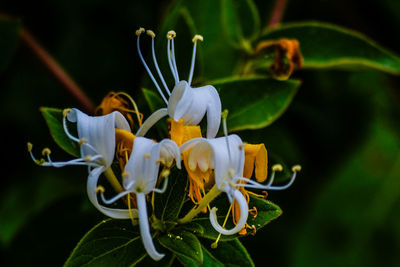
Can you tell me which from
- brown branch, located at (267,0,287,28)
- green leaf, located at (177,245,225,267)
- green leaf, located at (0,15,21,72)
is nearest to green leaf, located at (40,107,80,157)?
green leaf, located at (177,245,225,267)

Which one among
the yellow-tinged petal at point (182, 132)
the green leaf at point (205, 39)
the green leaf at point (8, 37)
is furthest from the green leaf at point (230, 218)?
the green leaf at point (8, 37)

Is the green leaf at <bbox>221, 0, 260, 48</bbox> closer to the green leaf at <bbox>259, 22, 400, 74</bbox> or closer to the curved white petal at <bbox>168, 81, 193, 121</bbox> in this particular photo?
the green leaf at <bbox>259, 22, 400, 74</bbox>

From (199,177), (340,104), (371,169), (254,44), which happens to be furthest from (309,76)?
(199,177)

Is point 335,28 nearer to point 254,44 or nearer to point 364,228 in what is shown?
point 254,44

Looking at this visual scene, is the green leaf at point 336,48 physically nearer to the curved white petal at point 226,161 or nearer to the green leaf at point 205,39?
the green leaf at point 205,39

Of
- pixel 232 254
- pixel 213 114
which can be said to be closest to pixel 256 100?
pixel 213 114
